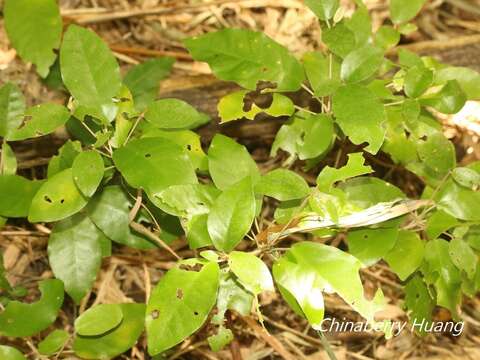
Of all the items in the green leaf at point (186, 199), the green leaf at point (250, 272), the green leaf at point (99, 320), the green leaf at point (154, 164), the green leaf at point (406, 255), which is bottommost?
the green leaf at point (99, 320)

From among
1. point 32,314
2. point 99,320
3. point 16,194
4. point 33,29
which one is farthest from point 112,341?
point 33,29

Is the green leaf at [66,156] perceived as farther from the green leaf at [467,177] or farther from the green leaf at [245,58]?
the green leaf at [467,177]

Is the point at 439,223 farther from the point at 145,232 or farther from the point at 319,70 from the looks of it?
the point at 145,232

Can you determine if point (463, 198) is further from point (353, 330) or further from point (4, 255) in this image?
point (4, 255)

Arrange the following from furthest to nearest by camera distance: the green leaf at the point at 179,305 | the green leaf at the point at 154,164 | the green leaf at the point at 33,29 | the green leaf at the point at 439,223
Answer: the green leaf at the point at 33,29 < the green leaf at the point at 439,223 < the green leaf at the point at 154,164 < the green leaf at the point at 179,305

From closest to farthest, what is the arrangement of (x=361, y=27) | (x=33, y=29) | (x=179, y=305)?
(x=179, y=305)
(x=361, y=27)
(x=33, y=29)

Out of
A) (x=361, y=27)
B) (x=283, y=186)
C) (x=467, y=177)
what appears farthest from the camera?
(x=361, y=27)

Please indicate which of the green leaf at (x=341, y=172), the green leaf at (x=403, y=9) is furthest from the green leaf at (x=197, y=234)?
the green leaf at (x=403, y=9)
